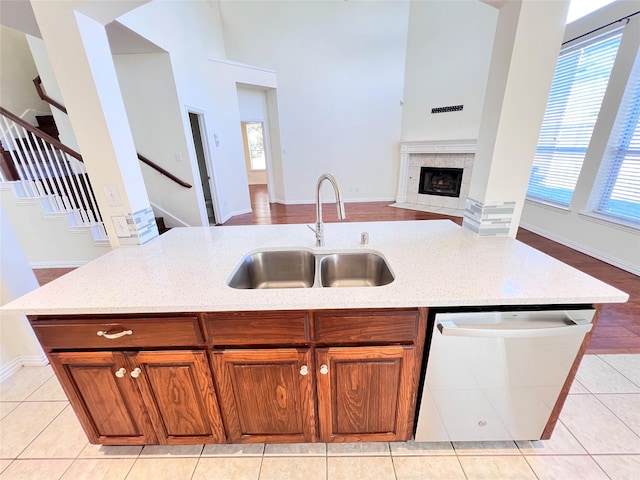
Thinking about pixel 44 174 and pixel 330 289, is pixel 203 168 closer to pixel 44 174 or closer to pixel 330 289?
pixel 44 174

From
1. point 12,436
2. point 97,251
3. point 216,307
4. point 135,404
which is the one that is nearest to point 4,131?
point 97,251

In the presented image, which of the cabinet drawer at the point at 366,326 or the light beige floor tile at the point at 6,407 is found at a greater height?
the cabinet drawer at the point at 366,326

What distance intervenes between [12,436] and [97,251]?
2.44 m

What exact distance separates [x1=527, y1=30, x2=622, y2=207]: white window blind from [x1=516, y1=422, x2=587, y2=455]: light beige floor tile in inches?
135

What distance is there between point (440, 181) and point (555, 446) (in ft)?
16.3

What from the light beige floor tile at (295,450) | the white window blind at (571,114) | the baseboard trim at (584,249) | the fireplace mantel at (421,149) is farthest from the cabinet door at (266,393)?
the fireplace mantel at (421,149)

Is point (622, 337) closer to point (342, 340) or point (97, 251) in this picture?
point (342, 340)

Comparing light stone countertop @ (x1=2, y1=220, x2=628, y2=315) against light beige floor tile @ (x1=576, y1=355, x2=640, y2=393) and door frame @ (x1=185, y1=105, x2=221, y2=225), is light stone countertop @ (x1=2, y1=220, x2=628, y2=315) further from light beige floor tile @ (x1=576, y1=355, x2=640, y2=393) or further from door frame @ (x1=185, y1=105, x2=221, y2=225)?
door frame @ (x1=185, y1=105, x2=221, y2=225)

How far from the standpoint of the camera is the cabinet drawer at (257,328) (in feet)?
3.17

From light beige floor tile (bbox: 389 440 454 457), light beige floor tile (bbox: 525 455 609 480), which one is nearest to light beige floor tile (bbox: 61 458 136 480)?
light beige floor tile (bbox: 389 440 454 457)

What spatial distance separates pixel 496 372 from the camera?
105 centimetres

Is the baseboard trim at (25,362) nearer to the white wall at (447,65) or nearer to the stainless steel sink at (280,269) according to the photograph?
the stainless steel sink at (280,269)

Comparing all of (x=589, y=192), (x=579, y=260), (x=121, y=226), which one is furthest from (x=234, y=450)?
(x=589, y=192)

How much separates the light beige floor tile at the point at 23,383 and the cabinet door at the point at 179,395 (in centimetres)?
122
